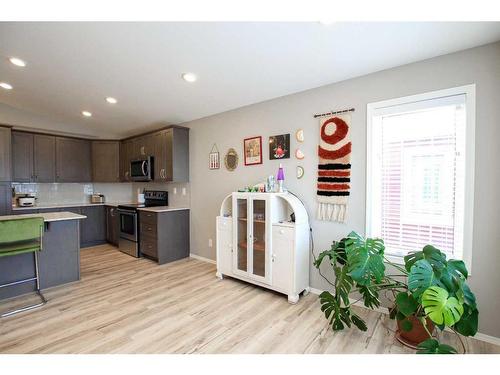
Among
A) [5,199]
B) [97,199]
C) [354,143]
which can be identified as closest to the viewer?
[354,143]

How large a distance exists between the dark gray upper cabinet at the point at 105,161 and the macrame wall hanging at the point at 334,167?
427cm

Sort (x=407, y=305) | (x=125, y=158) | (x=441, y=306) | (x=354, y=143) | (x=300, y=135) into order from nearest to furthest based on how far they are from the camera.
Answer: (x=441, y=306) → (x=407, y=305) → (x=354, y=143) → (x=300, y=135) → (x=125, y=158)

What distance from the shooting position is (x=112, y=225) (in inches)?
186

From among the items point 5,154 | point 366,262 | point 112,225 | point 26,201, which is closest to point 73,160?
point 26,201

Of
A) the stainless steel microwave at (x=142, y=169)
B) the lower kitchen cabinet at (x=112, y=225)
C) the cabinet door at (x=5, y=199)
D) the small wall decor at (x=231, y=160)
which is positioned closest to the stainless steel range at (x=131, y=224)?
the lower kitchen cabinet at (x=112, y=225)

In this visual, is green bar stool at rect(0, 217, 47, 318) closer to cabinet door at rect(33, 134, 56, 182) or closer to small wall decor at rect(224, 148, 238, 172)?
small wall decor at rect(224, 148, 238, 172)

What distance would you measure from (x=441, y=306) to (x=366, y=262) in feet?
1.59

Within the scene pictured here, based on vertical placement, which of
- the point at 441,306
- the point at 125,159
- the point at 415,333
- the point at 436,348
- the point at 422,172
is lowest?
the point at 415,333

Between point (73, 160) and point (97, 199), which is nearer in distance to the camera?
point (73, 160)

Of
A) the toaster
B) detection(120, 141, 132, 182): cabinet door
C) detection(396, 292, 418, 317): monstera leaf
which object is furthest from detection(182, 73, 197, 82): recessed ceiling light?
the toaster

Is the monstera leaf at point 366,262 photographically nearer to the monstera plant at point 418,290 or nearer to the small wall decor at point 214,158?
the monstera plant at point 418,290

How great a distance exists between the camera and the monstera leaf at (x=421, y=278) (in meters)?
1.55

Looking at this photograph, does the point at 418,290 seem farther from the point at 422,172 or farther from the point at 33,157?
the point at 33,157
